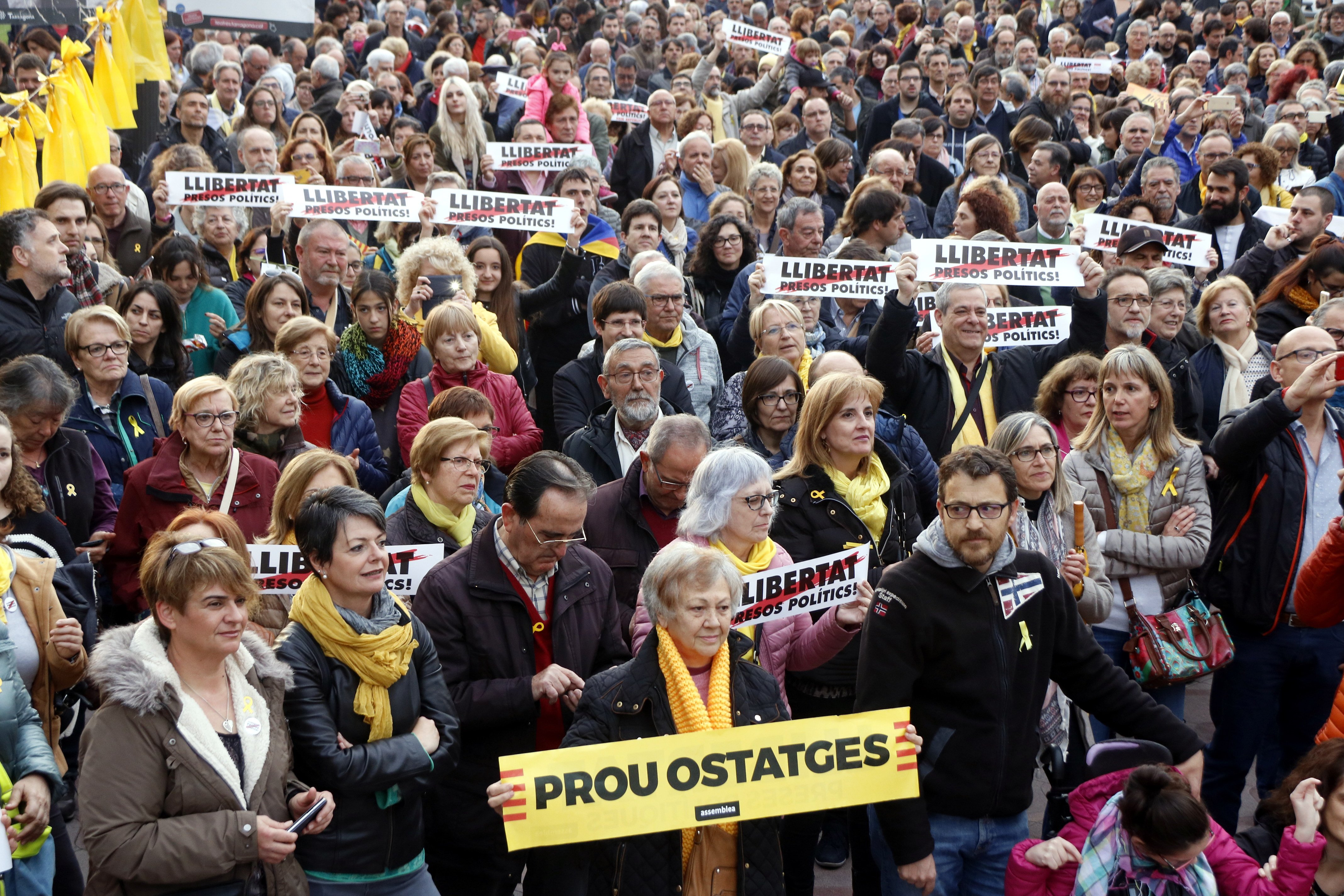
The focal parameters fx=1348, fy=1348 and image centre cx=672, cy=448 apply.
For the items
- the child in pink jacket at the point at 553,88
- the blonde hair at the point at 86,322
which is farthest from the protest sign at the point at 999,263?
the child in pink jacket at the point at 553,88

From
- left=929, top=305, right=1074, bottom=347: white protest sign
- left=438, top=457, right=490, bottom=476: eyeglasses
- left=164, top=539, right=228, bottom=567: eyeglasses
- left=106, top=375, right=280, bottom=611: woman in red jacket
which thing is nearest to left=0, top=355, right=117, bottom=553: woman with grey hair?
left=106, top=375, right=280, bottom=611: woman in red jacket

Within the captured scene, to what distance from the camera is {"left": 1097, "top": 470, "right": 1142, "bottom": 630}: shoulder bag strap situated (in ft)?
18.8

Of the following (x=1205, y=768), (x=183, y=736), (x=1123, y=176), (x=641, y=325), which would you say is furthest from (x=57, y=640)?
(x=1123, y=176)

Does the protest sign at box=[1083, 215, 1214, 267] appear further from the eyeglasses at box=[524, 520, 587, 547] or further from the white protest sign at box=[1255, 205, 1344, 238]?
the eyeglasses at box=[524, 520, 587, 547]

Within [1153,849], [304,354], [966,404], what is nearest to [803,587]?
[1153,849]

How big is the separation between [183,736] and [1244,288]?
593 cm

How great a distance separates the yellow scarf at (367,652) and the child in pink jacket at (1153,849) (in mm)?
1931

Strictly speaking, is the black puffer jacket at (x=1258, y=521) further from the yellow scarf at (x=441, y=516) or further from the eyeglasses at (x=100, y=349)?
the eyeglasses at (x=100, y=349)

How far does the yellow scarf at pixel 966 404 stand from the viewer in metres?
6.63

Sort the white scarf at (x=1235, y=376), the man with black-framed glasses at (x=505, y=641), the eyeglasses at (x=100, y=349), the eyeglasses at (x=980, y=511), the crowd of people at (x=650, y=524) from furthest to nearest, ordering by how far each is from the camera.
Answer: the white scarf at (x=1235, y=376) → the eyeglasses at (x=100, y=349) → the man with black-framed glasses at (x=505, y=641) → the eyeglasses at (x=980, y=511) → the crowd of people at (x=650, y=524)

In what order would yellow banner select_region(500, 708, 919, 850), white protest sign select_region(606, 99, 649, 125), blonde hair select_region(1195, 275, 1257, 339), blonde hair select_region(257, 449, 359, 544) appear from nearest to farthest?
yellow banner select_region(500, 708, 919, 850), blonde hair select_region(257, 449, 359, 544), blonde hair select_region(1195, 275, 1257, 339), white protest sign select_region(606, 99, 649, 125)

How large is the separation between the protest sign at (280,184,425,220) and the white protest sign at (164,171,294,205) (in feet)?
0.71

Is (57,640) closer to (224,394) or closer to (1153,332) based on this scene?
(224,394)

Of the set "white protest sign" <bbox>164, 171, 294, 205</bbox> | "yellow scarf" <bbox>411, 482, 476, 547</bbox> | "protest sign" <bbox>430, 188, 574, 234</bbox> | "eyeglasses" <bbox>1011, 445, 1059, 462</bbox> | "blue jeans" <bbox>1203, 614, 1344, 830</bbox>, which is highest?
"white protest sign" <bbox>164, 171, 294, 205</bbox>
